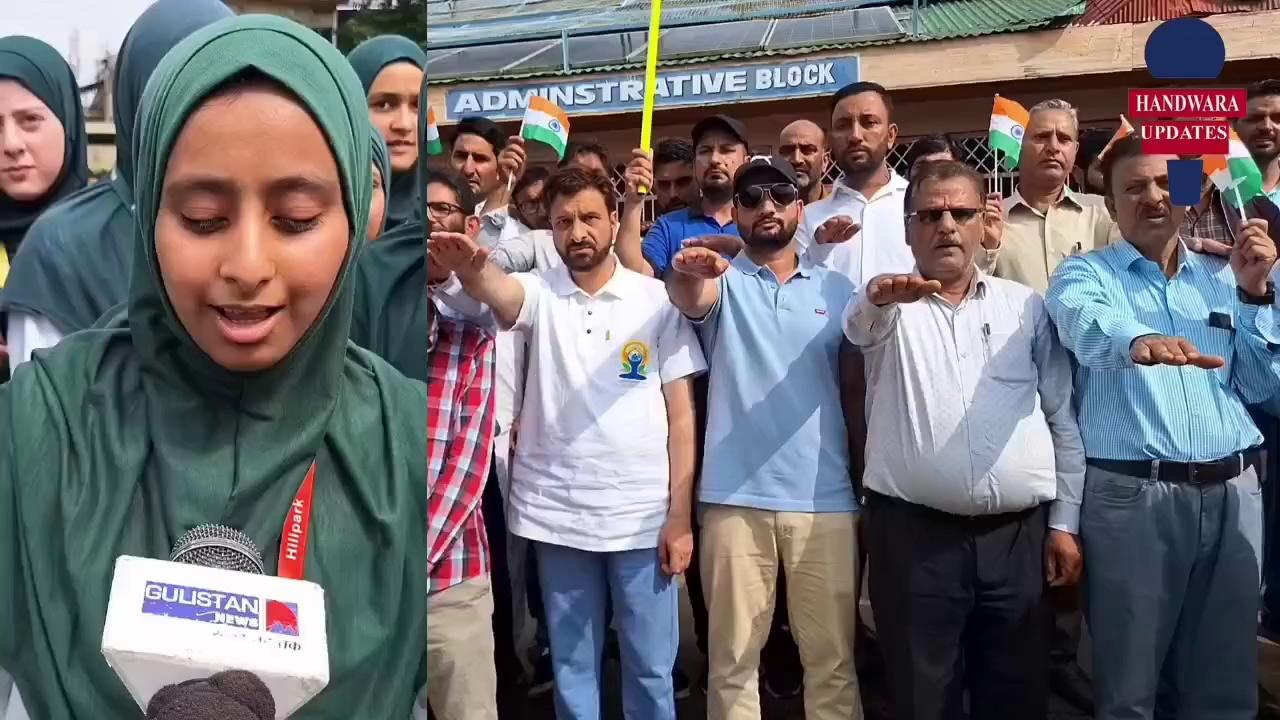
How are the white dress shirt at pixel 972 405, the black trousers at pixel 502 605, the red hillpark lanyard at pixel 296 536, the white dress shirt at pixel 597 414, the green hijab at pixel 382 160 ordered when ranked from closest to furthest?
the red hillpark lanyard at pixel 296 536 → the green hijab at pixel 382 160 → the white dress shirt at pixel 972 405 → the white dress shirt at pixel 597 414 → the black trousers at pixel 502 605

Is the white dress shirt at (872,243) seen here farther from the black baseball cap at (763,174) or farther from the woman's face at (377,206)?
the woman's face at (377,206)

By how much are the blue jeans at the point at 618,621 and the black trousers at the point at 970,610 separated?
569 millimetres

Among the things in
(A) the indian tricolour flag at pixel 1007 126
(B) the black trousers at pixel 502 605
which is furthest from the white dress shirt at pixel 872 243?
Answer: (B) the black trousers at pixel 502 605

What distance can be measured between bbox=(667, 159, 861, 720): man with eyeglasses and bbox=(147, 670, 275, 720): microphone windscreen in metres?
1.35

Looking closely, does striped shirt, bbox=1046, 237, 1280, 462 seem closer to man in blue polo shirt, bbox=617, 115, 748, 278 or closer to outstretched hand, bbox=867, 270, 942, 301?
outstretched hand, bbox=867, 270, 942, 301

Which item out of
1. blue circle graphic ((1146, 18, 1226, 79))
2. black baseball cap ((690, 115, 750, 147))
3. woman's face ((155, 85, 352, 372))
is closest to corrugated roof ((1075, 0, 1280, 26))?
blue circle graphic ((1146, 18, 1226, 79))

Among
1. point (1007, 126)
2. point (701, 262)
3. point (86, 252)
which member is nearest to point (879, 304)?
point (701, 262)

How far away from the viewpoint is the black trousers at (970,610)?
2.61 m

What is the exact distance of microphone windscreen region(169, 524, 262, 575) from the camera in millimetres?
1688

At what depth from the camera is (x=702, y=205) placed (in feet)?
10.2

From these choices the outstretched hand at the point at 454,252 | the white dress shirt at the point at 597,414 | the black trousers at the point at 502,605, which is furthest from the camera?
the black trousers at the point at 502,605

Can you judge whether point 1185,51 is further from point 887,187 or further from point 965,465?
point 965,465

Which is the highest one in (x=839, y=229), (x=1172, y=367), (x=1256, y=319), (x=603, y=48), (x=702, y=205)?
(x=603, y=48)

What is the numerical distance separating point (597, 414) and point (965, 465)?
0.87m
